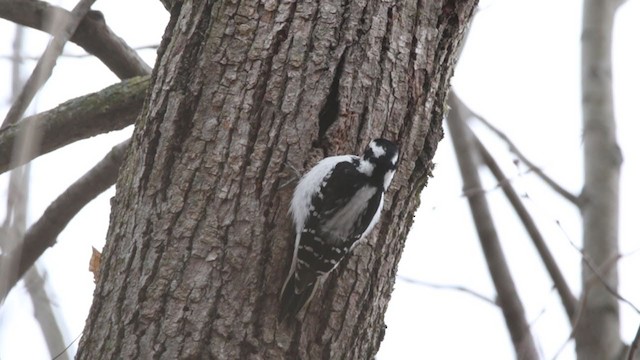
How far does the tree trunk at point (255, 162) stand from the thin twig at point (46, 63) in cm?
50

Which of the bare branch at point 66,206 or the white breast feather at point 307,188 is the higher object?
the bare branch at point 66,206

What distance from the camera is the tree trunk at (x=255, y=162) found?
3350mm

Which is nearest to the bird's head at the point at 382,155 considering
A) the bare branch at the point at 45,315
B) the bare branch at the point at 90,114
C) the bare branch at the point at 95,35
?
the bare branch at the point at 90,114

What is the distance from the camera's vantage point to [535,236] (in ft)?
15.7

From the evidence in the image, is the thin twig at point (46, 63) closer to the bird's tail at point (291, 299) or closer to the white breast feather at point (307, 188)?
the white breast feather at point (307, 188)

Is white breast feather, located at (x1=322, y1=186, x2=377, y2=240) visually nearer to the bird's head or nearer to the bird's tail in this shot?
the bird's head

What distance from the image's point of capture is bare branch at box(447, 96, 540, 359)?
14.3 ft

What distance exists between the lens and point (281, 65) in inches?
142

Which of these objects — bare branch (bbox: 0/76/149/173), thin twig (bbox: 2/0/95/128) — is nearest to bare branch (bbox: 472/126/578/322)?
bare branch (bbox: 0/76/149/173)

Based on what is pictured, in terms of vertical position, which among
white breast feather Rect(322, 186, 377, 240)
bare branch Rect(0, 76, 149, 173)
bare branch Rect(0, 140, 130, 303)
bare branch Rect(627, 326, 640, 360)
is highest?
bare branch Rect(0, 76, 149, 173)

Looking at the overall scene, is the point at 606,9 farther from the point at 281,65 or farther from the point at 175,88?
the point at 175,88

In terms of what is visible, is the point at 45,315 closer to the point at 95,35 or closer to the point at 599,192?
the point at 95,35

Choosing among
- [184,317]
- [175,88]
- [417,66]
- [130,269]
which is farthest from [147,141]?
[417,66]

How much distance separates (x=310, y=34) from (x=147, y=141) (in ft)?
2.60
